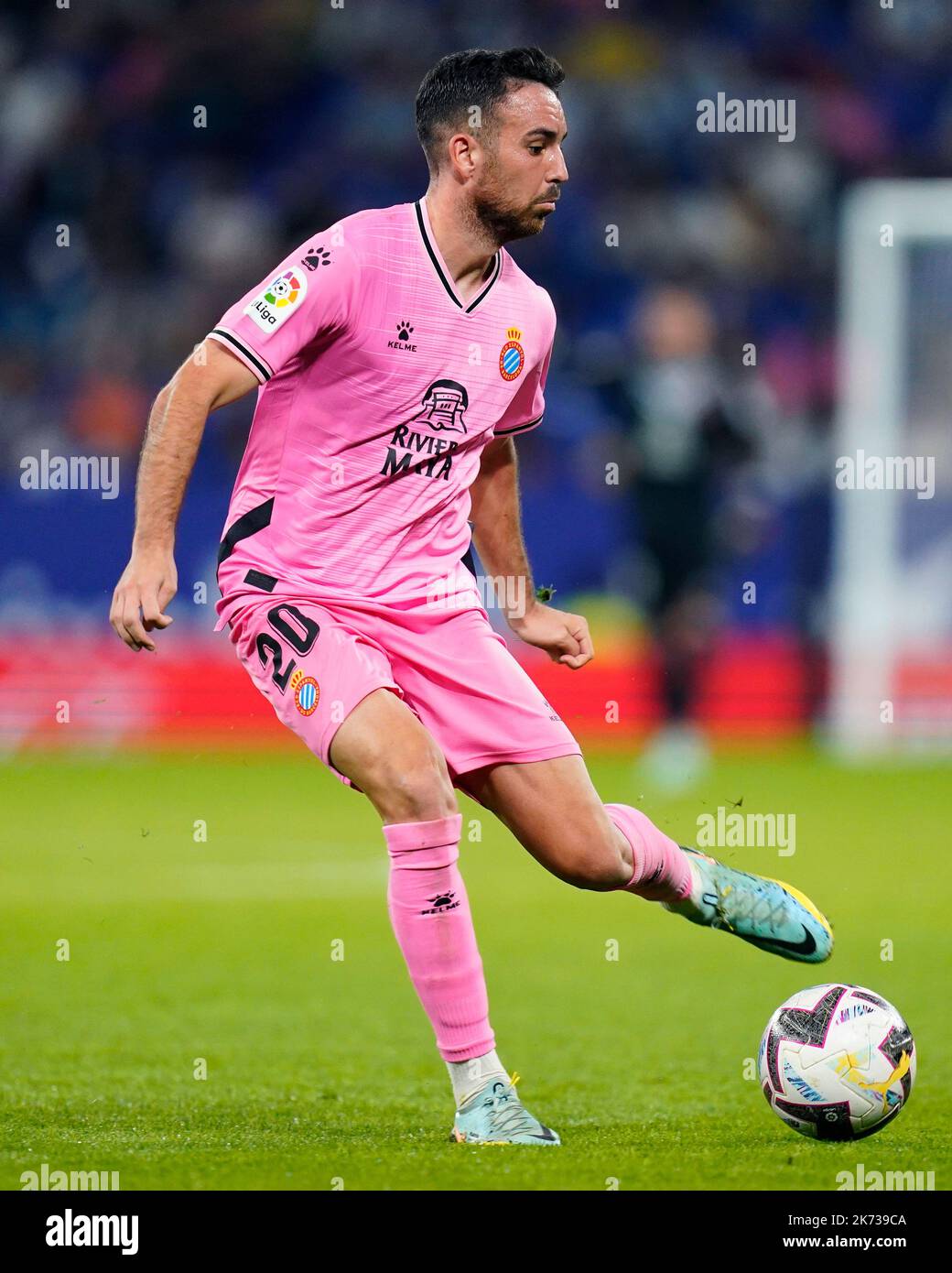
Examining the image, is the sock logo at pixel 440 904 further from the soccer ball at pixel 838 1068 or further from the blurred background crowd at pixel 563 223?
the blurred background crowd at pixel 563 223

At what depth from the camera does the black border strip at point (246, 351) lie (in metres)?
4.16

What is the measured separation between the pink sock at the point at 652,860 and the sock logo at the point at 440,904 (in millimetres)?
605

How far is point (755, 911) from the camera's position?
15.9 feet

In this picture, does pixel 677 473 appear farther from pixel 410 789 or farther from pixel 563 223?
pixel 410 789

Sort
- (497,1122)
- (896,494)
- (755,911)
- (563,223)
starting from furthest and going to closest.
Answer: (563,223) → (896,494) → (755,911) → (497,1122)

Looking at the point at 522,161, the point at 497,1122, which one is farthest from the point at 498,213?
the point at 497,1122

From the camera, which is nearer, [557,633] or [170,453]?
[170,453]

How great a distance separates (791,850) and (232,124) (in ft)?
30.9

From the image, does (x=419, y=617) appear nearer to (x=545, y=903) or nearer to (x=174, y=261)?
(x=545, y=903)

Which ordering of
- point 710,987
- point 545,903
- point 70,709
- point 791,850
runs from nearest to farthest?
1. point 710,987
2. point 545,903
3. point 791,850
4. point 70,709

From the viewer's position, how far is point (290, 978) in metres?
6.60

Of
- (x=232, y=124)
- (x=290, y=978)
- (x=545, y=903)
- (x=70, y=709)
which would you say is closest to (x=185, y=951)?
(x=290, y=978)

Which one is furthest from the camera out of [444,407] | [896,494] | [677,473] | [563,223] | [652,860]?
[563,223]

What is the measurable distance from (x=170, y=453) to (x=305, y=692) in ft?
1.88
